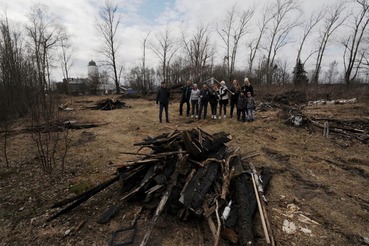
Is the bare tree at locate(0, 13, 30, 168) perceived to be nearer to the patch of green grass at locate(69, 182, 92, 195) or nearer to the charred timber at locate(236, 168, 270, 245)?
the patch of green grass at locate(69, 182, 92, 195)

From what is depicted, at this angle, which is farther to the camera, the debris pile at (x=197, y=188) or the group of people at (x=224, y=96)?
the group of people at (x=224, y=96)

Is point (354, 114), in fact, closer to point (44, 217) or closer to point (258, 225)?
point (258, 225)

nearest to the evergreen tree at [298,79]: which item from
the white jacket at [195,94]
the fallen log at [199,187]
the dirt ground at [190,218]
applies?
the white jacket at [195,94]

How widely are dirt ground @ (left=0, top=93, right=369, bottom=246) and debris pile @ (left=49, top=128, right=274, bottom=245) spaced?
0.63 feet

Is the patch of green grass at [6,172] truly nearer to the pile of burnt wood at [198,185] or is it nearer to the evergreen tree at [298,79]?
the pile of burnt wood at [198,185]

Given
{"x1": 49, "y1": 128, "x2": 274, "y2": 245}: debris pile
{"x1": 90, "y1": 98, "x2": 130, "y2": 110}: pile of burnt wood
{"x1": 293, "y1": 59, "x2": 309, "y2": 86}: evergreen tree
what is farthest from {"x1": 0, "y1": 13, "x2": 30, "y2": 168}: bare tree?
{"x1": 293, "y1": 59, "x2": 309, "y2": 86}: evergreen tree

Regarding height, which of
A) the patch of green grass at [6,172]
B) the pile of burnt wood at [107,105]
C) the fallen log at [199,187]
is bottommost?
the patch of green grass at [6,172]

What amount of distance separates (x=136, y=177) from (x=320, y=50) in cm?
3071

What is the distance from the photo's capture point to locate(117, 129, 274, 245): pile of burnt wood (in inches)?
97.9

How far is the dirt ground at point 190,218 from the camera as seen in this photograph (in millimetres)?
2406

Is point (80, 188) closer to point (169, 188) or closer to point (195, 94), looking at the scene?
point (169, 188)

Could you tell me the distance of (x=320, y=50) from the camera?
2319 centimetres

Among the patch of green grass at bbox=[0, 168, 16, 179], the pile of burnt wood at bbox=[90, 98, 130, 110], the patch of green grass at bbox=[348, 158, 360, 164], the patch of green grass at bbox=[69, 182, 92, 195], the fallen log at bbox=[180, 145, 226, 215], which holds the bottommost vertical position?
the patch of green grass at bbox=[69, 182, 92, 195]

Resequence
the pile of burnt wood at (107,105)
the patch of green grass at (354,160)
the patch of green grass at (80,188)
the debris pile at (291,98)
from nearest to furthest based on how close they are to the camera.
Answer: the patch of green grass at (80,188) → the patch of green grass at (354,160) → the debris pile at (291,98) → the pile of burnt wood at (107,105)
